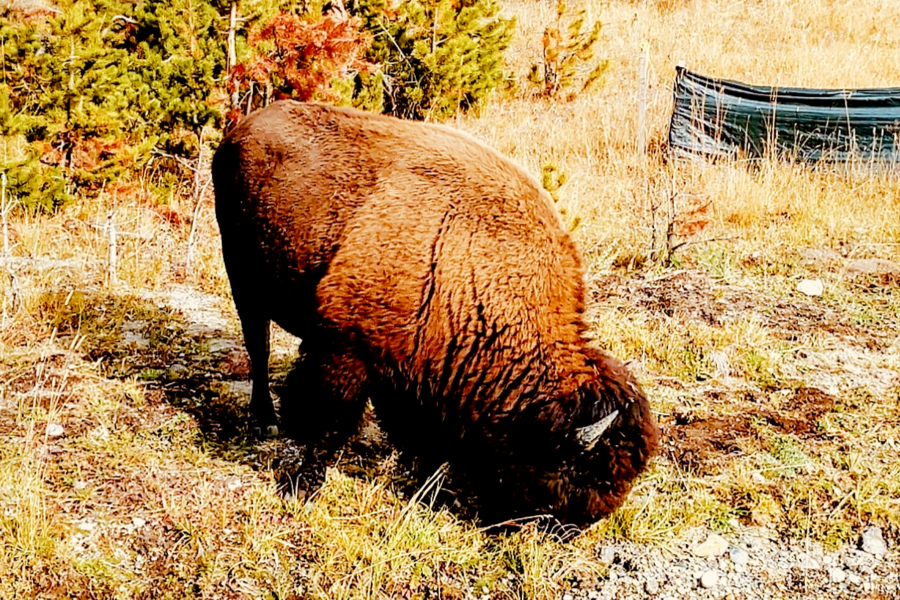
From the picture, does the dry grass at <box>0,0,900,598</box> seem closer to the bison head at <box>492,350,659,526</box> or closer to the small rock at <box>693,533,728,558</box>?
the small rock at <box>693,533,728,558</box>

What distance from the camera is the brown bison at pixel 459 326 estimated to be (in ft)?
9.54

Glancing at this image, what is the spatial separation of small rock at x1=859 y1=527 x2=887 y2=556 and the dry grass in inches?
2.3

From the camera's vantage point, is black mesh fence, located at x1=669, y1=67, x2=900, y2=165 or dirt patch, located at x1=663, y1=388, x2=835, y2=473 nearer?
dirt patch, located at x1=663, y1=388, x2=835, y2=473

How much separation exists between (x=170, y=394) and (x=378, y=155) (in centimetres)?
195

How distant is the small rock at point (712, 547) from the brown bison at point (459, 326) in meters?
0.60

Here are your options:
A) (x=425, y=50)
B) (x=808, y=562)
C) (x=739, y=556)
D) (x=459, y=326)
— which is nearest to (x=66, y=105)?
(x=425, y=50)

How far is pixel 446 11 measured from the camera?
9.72 metres

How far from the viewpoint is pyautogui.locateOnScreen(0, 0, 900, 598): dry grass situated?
122 inches

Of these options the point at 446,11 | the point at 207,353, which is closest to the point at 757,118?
the point at 446,11

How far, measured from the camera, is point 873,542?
3.29 meters

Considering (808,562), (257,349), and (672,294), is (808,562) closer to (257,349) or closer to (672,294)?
(257,349)

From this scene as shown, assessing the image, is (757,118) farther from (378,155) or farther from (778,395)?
(378,155)

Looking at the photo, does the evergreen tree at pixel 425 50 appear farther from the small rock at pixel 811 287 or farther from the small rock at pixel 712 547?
the small rock at pixel 712 547

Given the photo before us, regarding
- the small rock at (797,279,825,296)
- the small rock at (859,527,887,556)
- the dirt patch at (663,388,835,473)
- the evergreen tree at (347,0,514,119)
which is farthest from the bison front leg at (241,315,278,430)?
the evergreen tree at (347,0,514,119)
